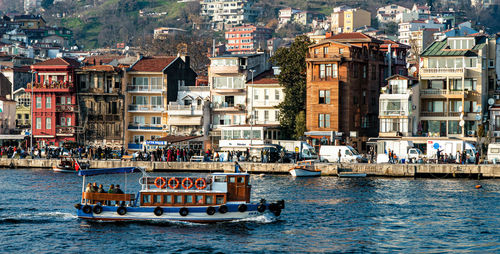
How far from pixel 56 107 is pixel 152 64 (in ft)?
39.9

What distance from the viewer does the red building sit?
98.8 m

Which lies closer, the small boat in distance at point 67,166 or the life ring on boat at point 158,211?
the life ring on boat at point 158,211

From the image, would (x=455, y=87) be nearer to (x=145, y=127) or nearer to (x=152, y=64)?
(x=145, y=127)

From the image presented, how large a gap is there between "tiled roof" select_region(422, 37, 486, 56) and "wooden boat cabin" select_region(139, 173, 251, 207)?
4302 cm

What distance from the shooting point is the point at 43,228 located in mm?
49031

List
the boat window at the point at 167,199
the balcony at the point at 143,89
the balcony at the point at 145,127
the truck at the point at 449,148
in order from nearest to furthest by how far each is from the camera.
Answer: the boat window at the point at 167,199
the truck at the point at 449,148
the balcony at the point at 145,127
the balcony at the point at 143,89

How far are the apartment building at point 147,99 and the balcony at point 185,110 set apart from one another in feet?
6.01

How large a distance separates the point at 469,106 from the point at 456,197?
27.3 m

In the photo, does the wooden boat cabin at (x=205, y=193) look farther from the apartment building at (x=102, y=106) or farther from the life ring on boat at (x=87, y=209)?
the apartment building at (x=102, y=106)

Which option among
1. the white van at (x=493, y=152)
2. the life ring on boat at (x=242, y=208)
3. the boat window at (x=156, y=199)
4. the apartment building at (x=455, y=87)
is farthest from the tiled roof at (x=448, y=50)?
the boat window at (x=156, y=199)

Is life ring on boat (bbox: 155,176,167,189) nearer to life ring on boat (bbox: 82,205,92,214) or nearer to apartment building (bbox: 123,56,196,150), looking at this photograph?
life ring on boat (bbox: 82,205,92,214)

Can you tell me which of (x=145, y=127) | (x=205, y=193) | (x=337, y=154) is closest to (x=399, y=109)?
(x=337, y=154)

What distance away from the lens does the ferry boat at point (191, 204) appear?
49406 millimetres

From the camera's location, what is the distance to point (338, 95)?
87562 mm
